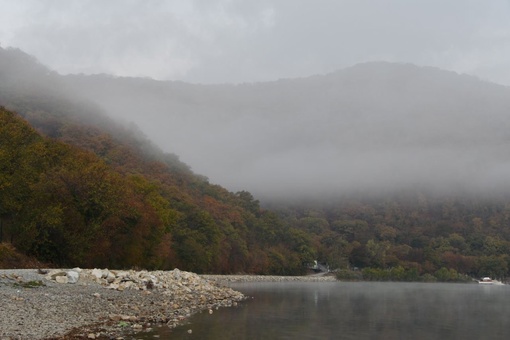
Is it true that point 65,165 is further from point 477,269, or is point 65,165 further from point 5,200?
point 477,269

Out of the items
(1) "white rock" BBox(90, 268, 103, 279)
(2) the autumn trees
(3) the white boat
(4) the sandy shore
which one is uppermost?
(2) the autumn trees

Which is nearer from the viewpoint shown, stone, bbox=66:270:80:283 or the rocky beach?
the rocky beach

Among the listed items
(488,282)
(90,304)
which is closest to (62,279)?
(90,304)

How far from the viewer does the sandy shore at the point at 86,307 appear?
19.6 meters

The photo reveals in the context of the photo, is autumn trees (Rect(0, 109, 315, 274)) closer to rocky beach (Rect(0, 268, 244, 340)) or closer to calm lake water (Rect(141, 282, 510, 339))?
rocky beach (Rect(0, 268, 244, 340))

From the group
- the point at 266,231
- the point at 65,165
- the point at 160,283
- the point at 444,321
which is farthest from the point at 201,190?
the point at 444,321

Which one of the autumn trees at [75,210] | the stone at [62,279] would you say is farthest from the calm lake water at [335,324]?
the autumn trees at [75,210]

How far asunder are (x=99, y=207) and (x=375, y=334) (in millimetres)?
30427

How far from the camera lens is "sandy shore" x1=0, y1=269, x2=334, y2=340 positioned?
773 inches

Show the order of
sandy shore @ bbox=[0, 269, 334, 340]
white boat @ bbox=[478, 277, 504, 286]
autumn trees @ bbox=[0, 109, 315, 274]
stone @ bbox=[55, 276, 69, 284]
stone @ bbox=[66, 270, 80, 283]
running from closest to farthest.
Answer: sandy shore @ bbox=[0, 269, 334, 340] → stone @ bbox=[55, 276, 69, 284] → stone @ bbox=[66, 270, 80, 283] → autumn trees @ bbox=[0, 109, 315, 274] → white boat @ bbox=[478, 277, 504, 286]

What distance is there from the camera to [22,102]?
17750 centimetres

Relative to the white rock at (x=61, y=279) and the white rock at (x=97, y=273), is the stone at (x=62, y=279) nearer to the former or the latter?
the white rock at (x=61, y=279)

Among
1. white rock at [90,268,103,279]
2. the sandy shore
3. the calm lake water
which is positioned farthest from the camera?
white rock at [90,268,103,279]

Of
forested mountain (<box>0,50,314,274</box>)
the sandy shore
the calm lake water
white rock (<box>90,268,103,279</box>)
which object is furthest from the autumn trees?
the calm lake water
